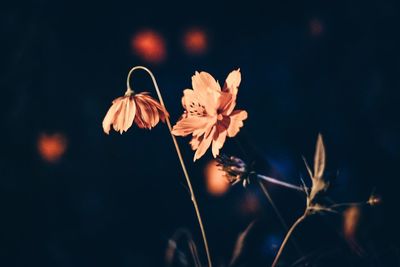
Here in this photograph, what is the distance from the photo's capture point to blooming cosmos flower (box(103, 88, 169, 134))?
0.60 metres

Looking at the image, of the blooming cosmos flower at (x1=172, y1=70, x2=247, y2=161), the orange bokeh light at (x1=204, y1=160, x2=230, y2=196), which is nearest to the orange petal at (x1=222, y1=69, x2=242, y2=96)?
the blooming cosmos flower at (x1=172, y1=70, x2=247, y2=161)

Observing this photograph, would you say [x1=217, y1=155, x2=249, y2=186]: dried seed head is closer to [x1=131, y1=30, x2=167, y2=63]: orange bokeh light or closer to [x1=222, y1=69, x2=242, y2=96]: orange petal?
[x1=222, y1=69, x2=242, y2=96]: orange petal

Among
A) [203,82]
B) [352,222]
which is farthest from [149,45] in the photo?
[352,222]

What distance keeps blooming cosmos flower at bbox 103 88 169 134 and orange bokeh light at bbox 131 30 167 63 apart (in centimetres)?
53

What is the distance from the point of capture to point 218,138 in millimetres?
598

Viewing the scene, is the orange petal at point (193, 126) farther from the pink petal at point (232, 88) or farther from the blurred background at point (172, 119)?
the blurred background at point (172, 119)

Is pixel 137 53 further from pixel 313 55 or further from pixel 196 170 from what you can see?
pixel 313 55

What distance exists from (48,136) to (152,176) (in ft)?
0.94

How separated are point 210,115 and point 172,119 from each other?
0.49 meters

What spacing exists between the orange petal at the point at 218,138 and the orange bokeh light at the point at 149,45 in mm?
565

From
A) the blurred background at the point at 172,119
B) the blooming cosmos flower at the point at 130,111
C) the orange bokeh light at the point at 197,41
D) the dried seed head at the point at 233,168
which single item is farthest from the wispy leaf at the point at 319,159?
the orange bokeh light at the point at 197,41

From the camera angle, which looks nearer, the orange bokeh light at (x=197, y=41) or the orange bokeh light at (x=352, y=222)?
the orange bokeh light at (x=352, y=222)

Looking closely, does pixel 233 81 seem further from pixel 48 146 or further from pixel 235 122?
pixel 48 146

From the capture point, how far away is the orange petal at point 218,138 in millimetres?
583
